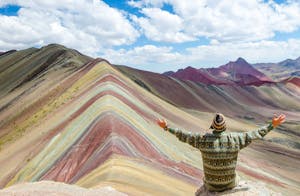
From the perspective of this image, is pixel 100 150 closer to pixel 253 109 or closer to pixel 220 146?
pixel 220 146

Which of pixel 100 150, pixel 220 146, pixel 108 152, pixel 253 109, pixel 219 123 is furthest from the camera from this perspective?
pixel 253 109

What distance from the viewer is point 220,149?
7.43 meters

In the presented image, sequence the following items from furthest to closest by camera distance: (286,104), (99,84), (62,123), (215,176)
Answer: (286,104), (99,84), (62,123), (215,176)

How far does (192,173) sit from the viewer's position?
22.8 m

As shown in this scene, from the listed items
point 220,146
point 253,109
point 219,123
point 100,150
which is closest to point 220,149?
point 220,146

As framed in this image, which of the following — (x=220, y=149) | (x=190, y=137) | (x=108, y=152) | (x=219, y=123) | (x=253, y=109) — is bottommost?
(x=253, y=109)

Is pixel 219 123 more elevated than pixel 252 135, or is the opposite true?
pixel 219 123

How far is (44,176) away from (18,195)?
12.1 m

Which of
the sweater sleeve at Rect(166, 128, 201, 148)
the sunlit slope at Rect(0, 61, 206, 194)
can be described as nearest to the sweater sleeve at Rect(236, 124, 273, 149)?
the sweater sleeve at Rect(166, 128, 201, 148)

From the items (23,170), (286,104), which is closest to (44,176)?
(23,170)

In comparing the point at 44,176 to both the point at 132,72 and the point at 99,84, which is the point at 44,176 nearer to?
the point at 99,84

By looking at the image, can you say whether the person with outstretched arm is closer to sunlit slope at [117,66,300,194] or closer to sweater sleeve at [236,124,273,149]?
sweater sleeve at [236,124,273,149]

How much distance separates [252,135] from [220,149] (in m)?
0.70

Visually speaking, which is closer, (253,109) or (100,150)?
(100,150)
